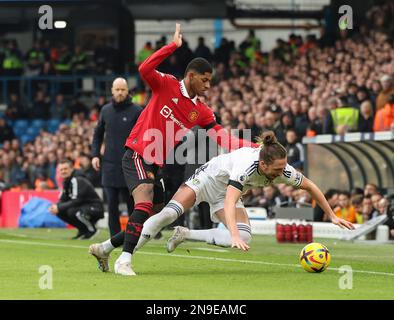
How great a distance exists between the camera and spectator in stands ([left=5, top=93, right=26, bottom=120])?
36.3m

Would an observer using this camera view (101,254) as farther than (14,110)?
No

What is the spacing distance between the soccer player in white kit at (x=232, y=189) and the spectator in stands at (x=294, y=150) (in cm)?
1033

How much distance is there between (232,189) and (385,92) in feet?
36.2


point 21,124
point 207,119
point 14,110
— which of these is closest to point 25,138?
point 21,124

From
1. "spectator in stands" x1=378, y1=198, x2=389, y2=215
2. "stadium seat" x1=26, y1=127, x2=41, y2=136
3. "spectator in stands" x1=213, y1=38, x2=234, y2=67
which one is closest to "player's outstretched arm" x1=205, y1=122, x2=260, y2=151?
"spectator in stands" x1=378, y1=198, x2=389, y2=215

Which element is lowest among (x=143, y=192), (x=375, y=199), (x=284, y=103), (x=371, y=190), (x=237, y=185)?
(x=375, y=199)

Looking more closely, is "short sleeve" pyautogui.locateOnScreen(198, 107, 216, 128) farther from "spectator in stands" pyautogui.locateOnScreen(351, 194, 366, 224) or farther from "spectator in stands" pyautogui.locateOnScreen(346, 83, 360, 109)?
"spectator in stands" pyautogui.locateOnScreen(346, 83, 360, 109)

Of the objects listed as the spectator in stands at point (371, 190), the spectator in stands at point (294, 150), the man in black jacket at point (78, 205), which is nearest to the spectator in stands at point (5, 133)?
the spectator in stands at point (294, 150)

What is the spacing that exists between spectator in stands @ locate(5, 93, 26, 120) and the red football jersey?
80.2ft

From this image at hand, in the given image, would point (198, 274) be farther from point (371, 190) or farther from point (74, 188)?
point (371, 190)

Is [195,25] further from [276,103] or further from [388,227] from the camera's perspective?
[388,227]

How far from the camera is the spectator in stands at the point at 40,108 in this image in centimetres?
3638

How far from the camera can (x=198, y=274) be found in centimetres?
1189

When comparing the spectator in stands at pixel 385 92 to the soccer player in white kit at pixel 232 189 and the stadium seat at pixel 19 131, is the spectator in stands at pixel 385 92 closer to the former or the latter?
the soccer player in white kit at pixel 232 189
